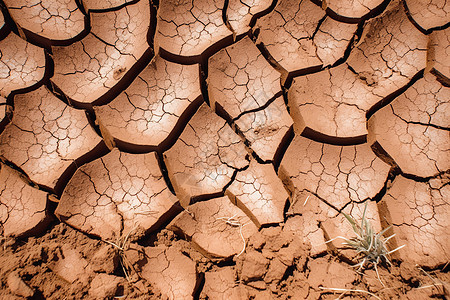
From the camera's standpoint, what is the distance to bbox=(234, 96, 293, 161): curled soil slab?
1.66 meters

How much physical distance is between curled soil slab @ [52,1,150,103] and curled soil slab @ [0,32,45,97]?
0.10m

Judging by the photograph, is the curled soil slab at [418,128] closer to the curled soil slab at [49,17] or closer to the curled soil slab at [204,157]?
the curled soil slab at [204,157]

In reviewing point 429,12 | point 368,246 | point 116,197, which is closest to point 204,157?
point 116,197

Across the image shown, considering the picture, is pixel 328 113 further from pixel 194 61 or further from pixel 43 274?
pixel 43 274

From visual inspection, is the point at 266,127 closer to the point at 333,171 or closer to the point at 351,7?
the point at 333,171

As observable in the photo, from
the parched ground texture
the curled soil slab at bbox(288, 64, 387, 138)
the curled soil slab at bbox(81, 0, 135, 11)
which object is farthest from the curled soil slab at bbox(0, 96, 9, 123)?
the curled soil slab at bbox(288, 64, 387, 138)

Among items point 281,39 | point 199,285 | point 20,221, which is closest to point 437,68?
point 281,39

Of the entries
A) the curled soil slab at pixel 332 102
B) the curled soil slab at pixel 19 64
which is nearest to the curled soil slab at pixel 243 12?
the curled soil slab at pixel 332 102

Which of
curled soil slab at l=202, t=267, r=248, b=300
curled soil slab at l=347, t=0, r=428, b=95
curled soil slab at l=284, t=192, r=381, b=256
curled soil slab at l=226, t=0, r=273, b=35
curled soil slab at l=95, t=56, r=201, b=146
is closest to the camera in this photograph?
curled soil slab at l=202, t=267, r=248, b=300

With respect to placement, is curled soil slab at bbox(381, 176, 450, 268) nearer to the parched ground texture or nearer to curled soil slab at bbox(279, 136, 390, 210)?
the parched ground texture

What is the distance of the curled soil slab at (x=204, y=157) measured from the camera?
5.21ft

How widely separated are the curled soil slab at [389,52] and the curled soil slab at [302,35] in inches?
4.4

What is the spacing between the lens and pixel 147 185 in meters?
1.57

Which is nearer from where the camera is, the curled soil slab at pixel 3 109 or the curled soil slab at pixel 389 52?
the curled soil slab at pixel 3 109
